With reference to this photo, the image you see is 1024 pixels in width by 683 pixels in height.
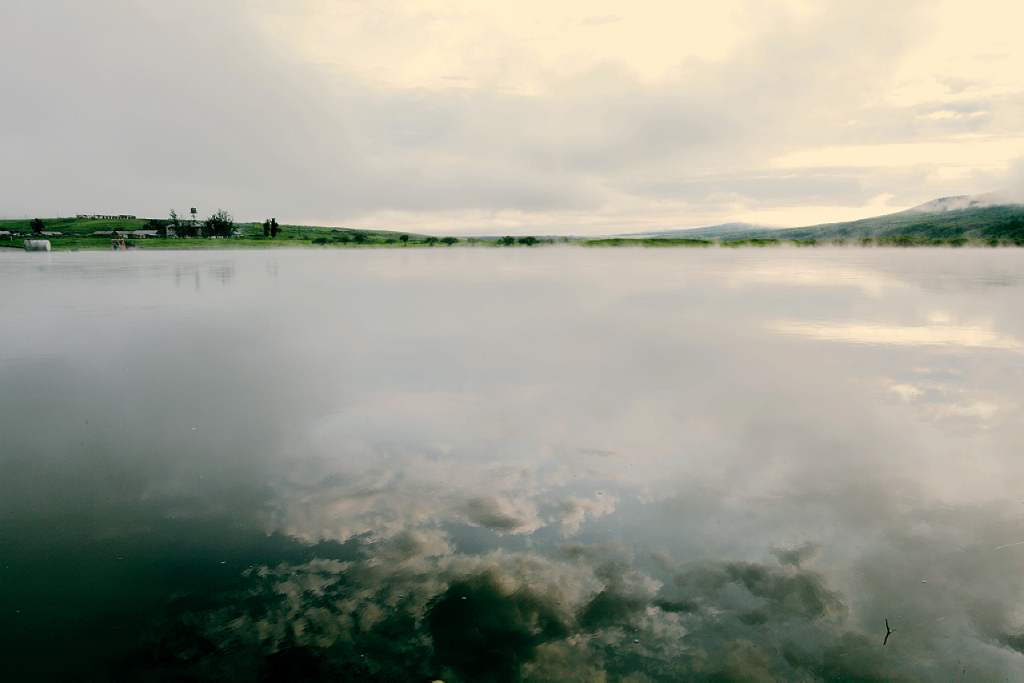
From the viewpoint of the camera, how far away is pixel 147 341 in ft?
43.5

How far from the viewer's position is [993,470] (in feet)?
20.4

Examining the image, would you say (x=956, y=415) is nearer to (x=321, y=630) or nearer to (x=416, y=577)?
(x=416, y=577)

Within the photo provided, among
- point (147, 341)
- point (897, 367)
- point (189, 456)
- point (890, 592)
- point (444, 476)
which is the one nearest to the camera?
point (890, 592)

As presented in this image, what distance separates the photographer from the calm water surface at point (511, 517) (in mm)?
3666

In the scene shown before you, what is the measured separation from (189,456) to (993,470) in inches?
387

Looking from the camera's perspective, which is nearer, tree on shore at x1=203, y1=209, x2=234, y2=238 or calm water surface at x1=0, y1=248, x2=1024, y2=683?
calm water surface at x1=0, y1=248, x2=1024, y2=683

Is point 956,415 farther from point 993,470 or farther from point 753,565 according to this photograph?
point 753,565

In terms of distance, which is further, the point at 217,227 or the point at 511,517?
the point at 217,227

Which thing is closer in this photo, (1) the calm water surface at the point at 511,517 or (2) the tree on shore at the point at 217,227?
(1) the calm water surface at the point at 511,517

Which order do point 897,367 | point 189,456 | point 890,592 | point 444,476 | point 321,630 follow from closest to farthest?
1. point 321,630
2. point 890,592
3. point 444,476
4. point 189,456
5. point 897,367

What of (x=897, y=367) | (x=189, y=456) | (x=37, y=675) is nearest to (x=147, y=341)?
(x=189, y=456)

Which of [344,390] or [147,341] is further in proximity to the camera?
[147,341]

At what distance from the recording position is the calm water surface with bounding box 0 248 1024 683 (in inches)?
144

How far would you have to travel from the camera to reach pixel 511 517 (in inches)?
204
